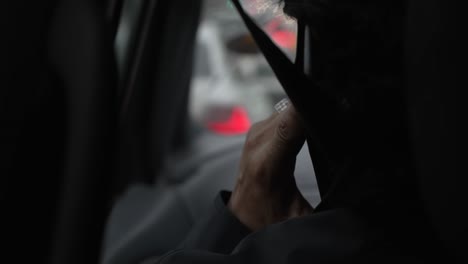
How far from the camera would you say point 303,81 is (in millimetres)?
736

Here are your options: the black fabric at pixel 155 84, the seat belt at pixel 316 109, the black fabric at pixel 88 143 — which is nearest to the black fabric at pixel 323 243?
the seat belt at pixel 316 109

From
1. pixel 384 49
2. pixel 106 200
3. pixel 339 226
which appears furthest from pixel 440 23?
pixel 106 200

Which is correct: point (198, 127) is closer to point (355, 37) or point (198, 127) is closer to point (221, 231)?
point (221, 231)

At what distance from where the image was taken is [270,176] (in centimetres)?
81

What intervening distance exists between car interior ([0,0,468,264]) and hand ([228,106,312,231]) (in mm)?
22

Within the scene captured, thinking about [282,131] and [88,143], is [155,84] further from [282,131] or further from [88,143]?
[282,131]

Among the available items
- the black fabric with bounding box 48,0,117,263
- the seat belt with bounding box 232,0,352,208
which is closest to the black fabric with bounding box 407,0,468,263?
the seat belt with bounding box 232,0,352,208

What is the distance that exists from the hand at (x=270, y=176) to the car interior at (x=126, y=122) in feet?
0.07

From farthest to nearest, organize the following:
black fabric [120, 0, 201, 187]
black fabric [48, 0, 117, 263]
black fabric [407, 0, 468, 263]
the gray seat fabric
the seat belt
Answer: black fabric [120, 0, 201, 187] < the gray seat fabric < black fabric [48, 0, 117, 263] < the seat belt < black fabric [407, 0, 468, 263]

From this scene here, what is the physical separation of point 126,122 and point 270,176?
37.7 inches

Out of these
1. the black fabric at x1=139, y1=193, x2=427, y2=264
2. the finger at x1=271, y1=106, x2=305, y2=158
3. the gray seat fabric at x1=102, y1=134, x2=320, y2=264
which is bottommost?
the gray seat fabric at x1=102, y1=134, x2=320, y2=264

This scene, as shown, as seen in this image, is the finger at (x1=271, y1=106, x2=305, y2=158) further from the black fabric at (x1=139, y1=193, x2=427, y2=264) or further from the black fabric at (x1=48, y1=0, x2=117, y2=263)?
the black fabric at (x1=48, y1=0, x2=117, y2=263)

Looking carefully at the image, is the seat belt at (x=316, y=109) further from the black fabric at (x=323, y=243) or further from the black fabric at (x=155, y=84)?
the black fabric at (x=155, y=84)

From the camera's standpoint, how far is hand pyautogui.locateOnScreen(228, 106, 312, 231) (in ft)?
2.58
